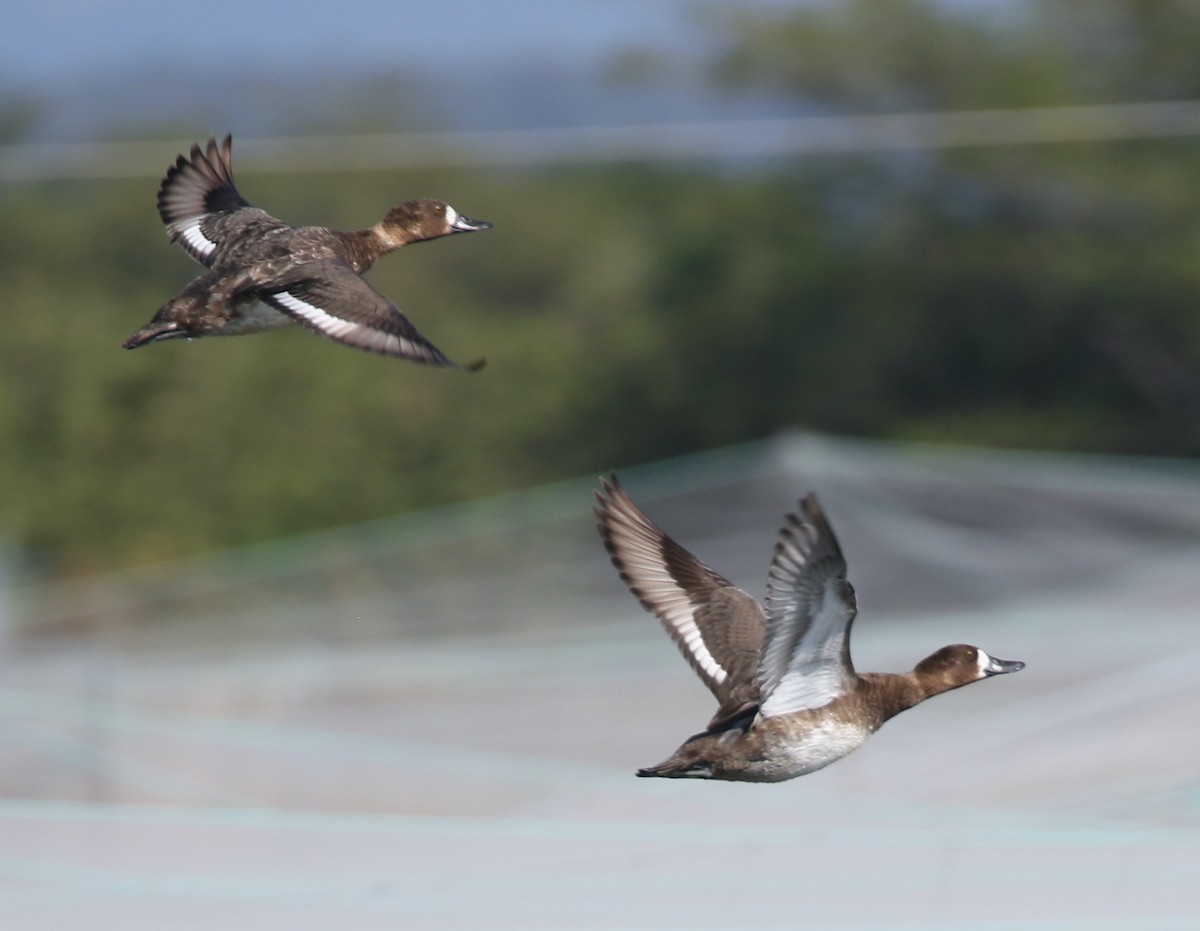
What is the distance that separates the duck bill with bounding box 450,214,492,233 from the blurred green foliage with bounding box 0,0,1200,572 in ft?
50.7

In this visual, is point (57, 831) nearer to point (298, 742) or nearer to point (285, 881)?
point (285, 881)

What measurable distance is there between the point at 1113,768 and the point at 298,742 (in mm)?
4489

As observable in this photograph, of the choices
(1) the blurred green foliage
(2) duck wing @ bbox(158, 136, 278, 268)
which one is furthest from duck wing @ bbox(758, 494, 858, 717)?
(1) the blurred green foliage

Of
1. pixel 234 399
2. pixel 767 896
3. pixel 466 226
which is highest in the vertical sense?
pixel 234 399

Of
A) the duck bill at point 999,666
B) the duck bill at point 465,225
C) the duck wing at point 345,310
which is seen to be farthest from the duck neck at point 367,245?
the duck bill at point 999,666

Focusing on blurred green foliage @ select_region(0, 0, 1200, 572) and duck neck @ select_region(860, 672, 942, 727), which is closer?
duck neck @ select_region(860, 672, 942, 727)

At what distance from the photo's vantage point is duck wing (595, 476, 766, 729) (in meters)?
4.82

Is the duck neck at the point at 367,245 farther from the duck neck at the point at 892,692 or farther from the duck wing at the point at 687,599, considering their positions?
the duck neck at the point at 892,692

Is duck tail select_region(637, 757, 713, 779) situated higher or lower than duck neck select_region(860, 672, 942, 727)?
lower

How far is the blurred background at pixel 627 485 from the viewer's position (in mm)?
8281

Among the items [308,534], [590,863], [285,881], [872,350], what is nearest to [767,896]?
[590,863]

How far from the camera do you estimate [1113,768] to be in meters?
9.19

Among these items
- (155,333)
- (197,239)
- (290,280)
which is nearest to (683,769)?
(290,280)

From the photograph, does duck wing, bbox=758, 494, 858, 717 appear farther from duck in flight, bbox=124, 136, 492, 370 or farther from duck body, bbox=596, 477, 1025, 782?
duck in flight, bbox=124, 136, 492, 370
